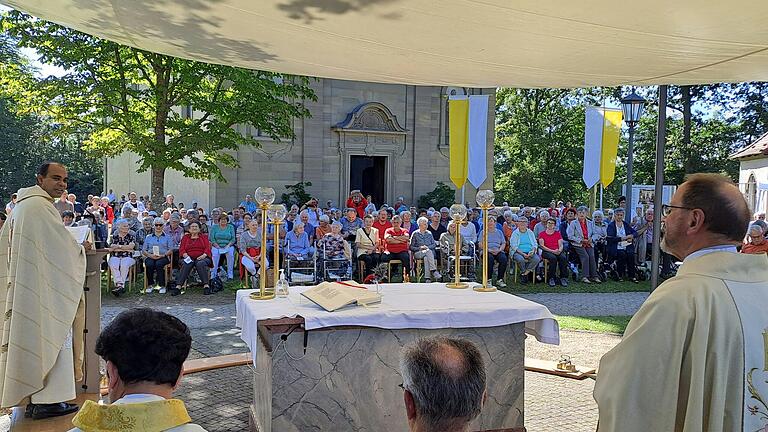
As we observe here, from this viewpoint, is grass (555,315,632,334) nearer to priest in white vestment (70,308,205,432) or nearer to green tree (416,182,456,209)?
priest in white vestment (70,308,205,432)

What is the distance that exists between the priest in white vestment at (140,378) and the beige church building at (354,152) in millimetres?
19755

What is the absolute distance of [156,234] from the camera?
11477mm

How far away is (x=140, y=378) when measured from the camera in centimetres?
188

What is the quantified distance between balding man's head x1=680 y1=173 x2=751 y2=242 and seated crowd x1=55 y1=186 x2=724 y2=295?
803 cm

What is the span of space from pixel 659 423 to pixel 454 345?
1.02 metres

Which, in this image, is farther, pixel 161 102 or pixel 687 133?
pixel 687 133

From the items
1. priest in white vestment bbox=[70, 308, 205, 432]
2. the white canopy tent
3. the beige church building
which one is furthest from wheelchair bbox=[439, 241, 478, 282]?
the beige church building

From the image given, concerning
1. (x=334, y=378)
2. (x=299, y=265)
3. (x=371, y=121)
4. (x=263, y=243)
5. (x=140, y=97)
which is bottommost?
(x=299, y=265)

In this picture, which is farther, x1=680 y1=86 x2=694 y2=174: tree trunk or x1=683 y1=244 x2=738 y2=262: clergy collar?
x1=680 y1=86 x2=694 y2=174: tree trunk

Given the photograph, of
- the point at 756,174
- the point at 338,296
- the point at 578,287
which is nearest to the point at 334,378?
the point at 338,296

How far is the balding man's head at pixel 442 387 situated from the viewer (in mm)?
1697

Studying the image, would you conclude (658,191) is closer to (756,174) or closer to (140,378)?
(140,378)

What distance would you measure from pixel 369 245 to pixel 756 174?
51.3 ft

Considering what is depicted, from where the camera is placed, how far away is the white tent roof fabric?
2.78m
